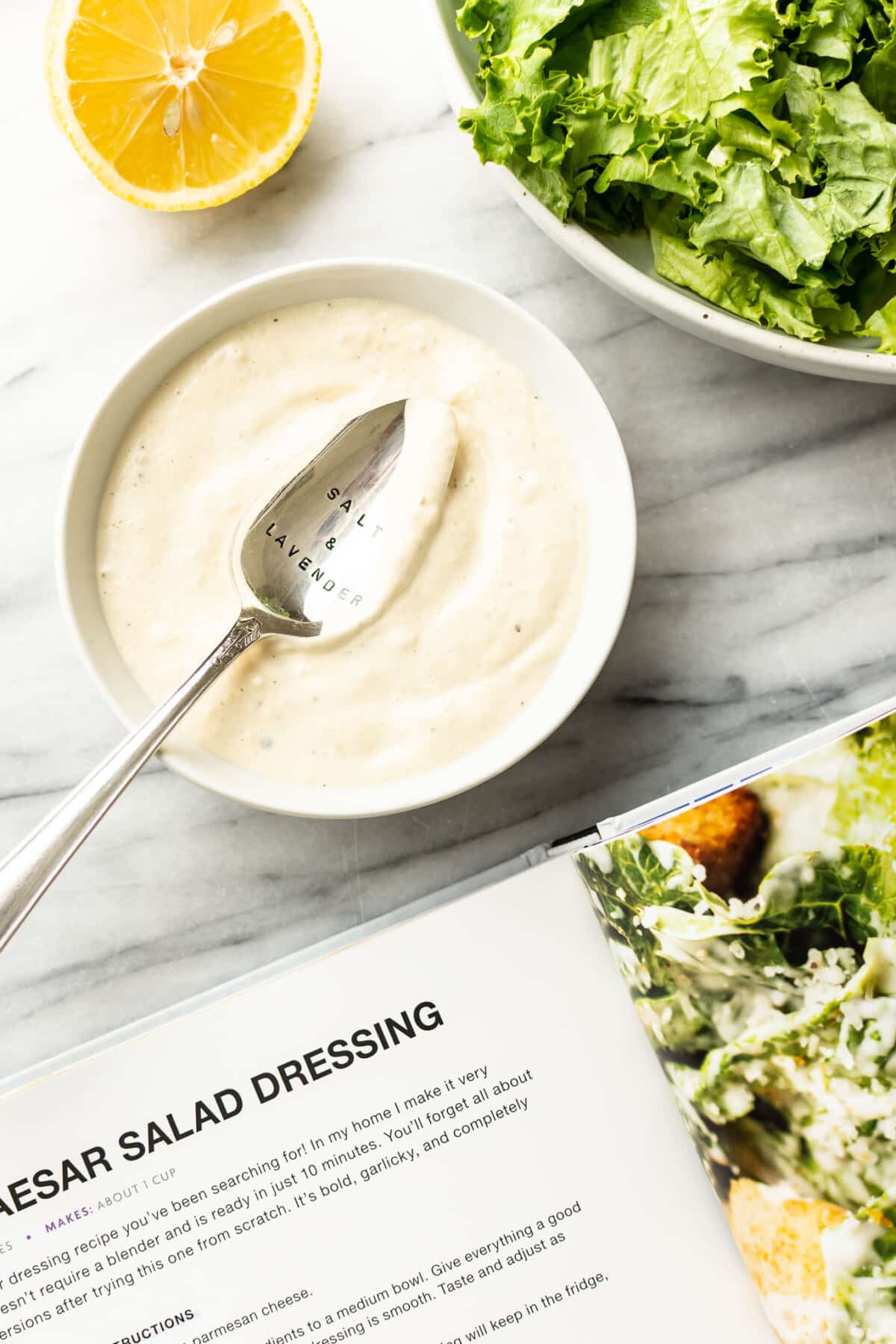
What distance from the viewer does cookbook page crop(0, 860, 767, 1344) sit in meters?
0.75

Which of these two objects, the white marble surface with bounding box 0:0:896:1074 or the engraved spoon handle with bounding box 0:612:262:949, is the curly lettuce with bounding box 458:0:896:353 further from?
the engraved spoon handle with bounding box 0:612:262:949

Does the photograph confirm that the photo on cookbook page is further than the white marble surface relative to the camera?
No

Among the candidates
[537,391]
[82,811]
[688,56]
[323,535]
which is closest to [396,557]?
[323,535]

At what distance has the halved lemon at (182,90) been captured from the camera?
31.9 inches

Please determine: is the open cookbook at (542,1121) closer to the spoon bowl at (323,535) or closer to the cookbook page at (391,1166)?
the cookbook page at (391,1166)

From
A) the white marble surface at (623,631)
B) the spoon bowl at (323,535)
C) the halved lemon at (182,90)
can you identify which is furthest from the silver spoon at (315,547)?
the halved lemon at (182,90)

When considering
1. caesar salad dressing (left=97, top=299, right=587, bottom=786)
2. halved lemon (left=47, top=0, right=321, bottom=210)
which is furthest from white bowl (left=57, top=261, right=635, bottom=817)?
halved lemon (left=47, top=0, right=321, bottom=210)

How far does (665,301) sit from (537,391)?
4.5 inches

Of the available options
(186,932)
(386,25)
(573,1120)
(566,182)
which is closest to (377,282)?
(566,182)

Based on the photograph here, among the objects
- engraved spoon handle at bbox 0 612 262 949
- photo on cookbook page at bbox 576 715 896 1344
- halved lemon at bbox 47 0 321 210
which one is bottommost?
photo on cookbook page at bbox 576 715 896 1344

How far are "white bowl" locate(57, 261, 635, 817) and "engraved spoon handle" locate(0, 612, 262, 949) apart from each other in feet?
0.10

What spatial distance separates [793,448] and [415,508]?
358mm

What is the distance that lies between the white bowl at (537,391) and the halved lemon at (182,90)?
0.13 metres

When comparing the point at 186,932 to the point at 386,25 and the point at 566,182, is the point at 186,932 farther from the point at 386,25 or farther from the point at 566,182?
the point at 386,25
